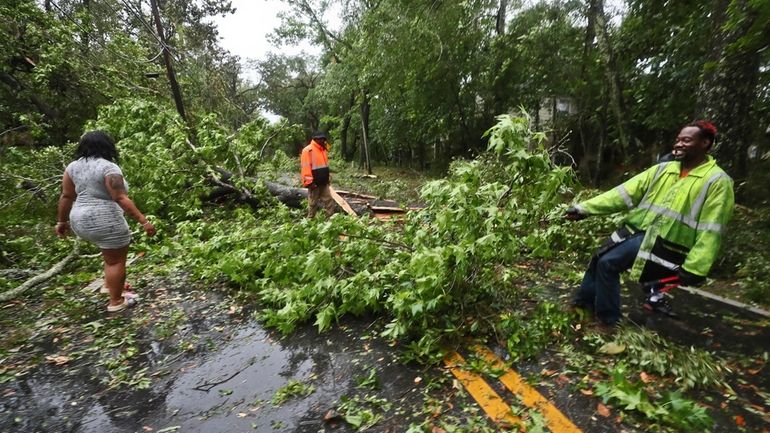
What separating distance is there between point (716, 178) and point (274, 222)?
615 cm

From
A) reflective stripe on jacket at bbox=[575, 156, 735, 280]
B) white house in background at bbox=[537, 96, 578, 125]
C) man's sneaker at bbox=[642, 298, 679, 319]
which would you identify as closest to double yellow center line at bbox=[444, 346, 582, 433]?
reflective stripe on jacket at bbox=[575, 156, 735, 280]

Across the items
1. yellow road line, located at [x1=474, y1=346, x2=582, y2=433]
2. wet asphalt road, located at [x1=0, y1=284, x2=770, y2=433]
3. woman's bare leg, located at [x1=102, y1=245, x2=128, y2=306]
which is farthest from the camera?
woman's bare leg, located at [x1=102, y1=245, x2=128, y2=306]

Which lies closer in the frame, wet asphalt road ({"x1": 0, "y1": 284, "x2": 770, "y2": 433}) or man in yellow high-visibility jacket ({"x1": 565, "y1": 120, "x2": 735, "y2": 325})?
wet asphalt road ({"x1": 0, "y1": 284, "x2": 770, "y2": 433})

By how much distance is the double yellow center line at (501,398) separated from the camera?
7.61 feet

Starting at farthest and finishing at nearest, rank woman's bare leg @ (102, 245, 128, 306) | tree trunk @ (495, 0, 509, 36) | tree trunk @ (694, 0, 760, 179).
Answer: tree trunk @ (495, 0, 509, 36), tree trunk @ (694, 0, 760, 179), woman's bare leg @ (102, 245, 128, 306)

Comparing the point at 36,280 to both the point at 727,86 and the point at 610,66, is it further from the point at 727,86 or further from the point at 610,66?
the point at 610,66

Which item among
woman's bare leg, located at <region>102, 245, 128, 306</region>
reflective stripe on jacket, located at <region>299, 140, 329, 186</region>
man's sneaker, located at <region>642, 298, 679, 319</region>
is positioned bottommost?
man's sneaker, located at <region>642, 298, 679, 319</region>

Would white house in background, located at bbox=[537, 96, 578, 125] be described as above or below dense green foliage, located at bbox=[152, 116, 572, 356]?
above

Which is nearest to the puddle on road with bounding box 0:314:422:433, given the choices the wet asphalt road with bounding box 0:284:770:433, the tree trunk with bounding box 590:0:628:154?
the wet asphalt road with bounding box 0:284:770:433

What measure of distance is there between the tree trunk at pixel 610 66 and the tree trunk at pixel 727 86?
3.79 m

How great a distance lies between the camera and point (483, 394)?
101 inches

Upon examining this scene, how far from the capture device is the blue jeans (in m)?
3.07

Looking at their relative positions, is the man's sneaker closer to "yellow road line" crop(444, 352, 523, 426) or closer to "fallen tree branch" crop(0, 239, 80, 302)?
"yellow road line" crop(444, 352, 523, 426)

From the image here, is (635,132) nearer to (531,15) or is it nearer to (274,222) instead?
(531,15)
